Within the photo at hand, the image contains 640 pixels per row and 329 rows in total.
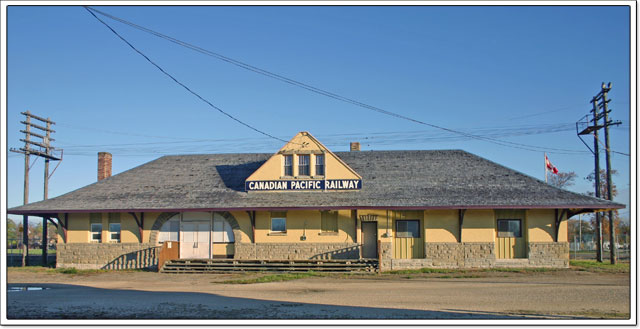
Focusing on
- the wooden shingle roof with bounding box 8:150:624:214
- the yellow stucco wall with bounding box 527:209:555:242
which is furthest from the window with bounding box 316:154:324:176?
the yellow stucco wall with bounding box 527:209:555:242

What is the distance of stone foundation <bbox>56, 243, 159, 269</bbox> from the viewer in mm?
29594

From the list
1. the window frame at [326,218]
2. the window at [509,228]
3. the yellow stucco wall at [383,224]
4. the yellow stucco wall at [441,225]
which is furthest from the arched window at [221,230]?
the window at [509,228]

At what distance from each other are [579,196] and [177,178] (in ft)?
64.7

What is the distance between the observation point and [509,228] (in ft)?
93.0

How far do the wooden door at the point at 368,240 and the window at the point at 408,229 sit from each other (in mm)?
1098

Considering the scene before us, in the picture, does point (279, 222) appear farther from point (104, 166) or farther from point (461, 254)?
point (104, 166)

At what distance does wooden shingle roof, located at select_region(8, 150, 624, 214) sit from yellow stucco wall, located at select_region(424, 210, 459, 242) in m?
0.73

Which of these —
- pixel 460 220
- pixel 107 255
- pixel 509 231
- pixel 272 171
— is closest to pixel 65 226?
pixel 107 255

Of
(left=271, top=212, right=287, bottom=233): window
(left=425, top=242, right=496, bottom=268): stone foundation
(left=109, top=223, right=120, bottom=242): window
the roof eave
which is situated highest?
the roof eave

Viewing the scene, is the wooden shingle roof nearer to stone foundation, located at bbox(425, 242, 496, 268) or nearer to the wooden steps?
stone foundation, located at bbox(425, 242, 496, 268)
